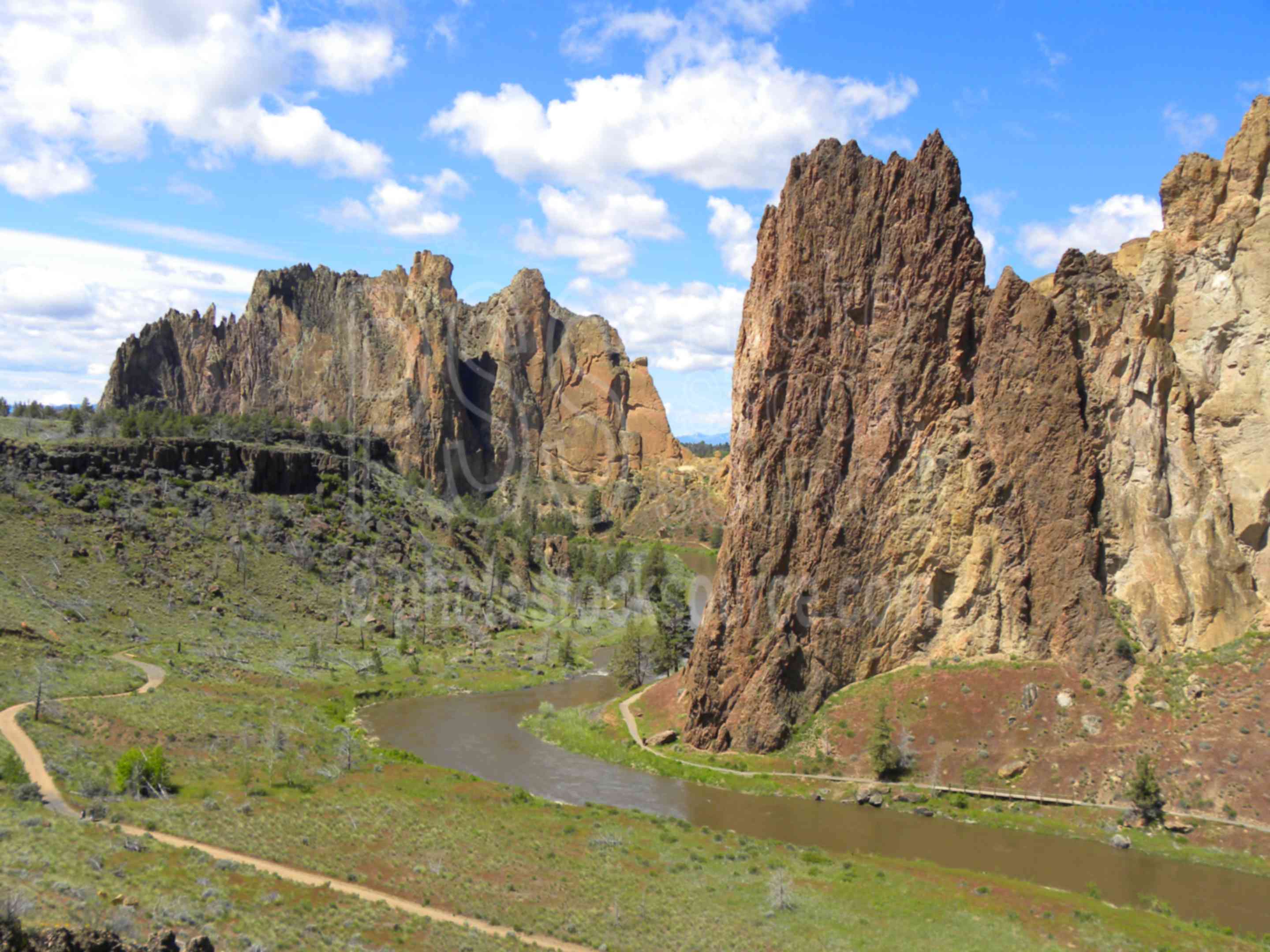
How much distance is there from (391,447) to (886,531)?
504ft

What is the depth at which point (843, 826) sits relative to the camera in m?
50.8

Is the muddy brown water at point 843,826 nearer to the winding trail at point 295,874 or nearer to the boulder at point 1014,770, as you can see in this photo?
the boulder at point 1014,770

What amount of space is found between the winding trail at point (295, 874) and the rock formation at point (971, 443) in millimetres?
29432

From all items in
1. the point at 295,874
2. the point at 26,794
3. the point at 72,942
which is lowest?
the point at 295,874

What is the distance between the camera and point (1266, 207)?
184 feet

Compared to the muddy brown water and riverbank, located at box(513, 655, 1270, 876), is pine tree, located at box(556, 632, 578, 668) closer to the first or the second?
the muddy brown water

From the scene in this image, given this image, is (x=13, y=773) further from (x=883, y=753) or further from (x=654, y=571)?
(x=654, y=571)

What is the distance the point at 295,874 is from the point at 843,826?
28.8 m

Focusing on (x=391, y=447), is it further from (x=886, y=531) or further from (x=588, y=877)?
(x=588, y=877)

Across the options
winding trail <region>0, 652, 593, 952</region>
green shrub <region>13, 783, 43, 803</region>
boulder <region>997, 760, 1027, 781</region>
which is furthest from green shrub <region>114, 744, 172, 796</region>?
boulder <region>997, 760, 1027, 781</region>

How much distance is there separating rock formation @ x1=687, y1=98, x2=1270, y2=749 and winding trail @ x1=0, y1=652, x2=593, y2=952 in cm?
2943

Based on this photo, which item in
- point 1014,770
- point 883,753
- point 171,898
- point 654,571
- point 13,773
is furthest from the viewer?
point 654,571

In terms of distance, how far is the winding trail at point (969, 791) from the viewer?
154ft

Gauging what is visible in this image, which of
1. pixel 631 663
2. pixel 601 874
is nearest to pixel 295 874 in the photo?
pixel 601 874
